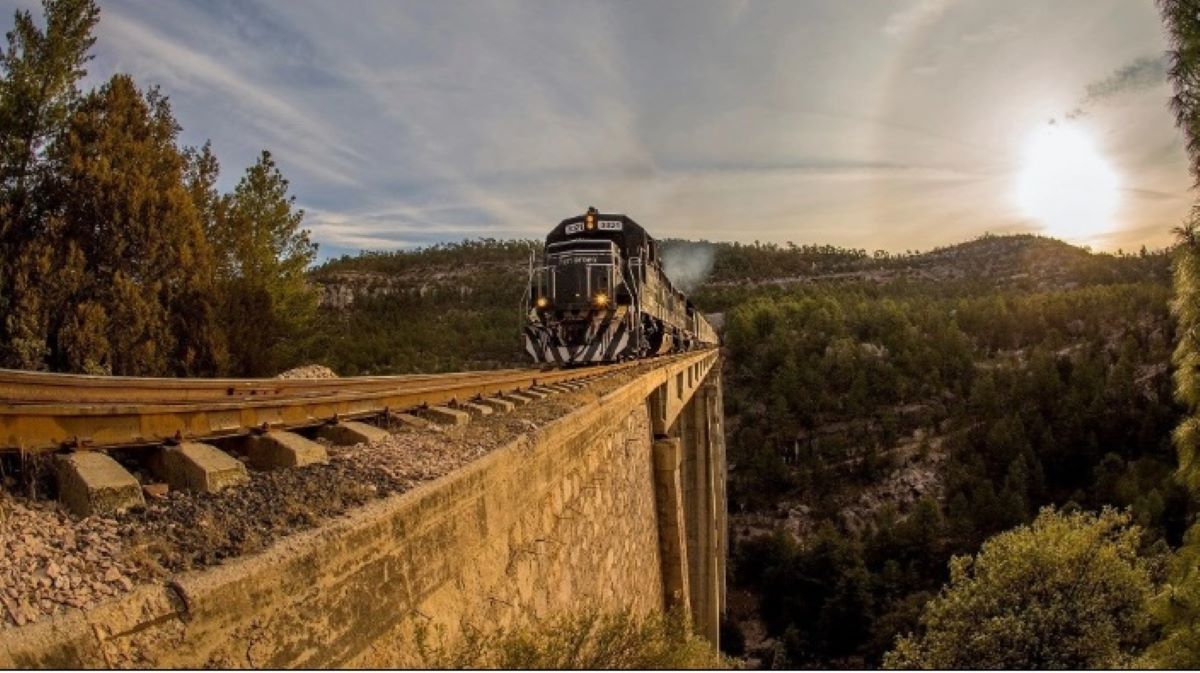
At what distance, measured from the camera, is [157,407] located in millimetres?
3094

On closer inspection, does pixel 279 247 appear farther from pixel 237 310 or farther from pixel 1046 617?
pixel 1046 617

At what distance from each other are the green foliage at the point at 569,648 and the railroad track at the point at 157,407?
5.13 feet

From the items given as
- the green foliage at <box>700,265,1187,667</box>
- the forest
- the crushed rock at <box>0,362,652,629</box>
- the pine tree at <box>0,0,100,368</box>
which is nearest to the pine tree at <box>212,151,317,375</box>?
the forest

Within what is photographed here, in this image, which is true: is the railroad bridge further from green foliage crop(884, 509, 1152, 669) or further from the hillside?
the hillside

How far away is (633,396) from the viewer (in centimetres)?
740

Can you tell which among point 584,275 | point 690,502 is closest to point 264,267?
point 584,275

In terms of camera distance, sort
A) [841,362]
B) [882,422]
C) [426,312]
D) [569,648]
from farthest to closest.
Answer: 1. [426,312]
2. [841,362]
3. [882,422]
4. [569,648]

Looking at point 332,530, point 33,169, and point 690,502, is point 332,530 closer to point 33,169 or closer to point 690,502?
point 33,169

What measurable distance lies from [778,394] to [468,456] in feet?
200

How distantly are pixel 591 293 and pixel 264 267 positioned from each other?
34.3 feet

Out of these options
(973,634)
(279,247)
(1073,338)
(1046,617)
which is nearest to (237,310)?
(279,247)

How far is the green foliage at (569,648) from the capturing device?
252cm

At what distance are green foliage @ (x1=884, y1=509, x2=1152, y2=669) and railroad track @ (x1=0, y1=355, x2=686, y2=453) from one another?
12.4 metres

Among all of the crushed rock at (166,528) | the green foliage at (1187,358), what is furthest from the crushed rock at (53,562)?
the green foliage at (1187,358)
